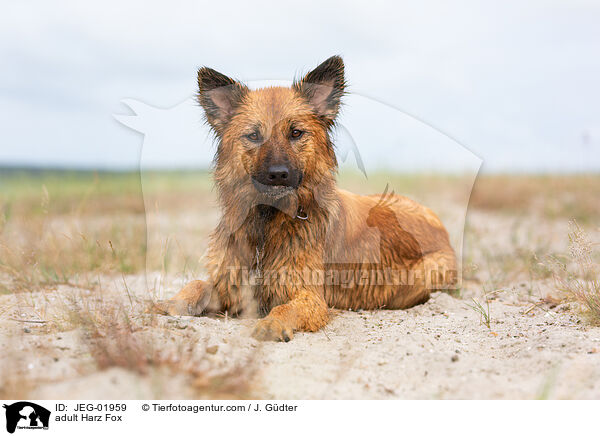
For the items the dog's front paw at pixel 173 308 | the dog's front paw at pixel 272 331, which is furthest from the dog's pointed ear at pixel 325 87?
the dog's front paw at pixel 173 308

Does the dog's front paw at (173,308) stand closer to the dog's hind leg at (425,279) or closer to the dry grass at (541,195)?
the dog's hind leg at (425,279)

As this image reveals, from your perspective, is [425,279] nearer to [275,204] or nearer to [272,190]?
[275,204]

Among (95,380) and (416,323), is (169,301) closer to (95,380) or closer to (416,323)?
(95,380)

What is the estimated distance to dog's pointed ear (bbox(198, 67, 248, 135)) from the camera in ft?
15.3

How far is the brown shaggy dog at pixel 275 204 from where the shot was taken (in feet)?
14.8

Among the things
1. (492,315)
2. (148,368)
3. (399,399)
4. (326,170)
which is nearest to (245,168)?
(326,170)

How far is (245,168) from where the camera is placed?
4590mm

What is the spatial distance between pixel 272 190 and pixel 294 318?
111 centimetres

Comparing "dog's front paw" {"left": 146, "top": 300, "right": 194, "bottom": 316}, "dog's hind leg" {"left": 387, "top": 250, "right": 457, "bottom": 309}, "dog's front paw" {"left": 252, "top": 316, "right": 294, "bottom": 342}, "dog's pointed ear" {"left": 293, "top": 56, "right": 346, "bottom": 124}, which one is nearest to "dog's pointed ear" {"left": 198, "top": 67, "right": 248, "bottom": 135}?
"dog's pointed ear" {"left": 293, "top": 56, "right": 346, "bottom": 124}

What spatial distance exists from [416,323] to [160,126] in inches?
117

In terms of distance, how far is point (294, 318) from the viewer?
4.40 metres
